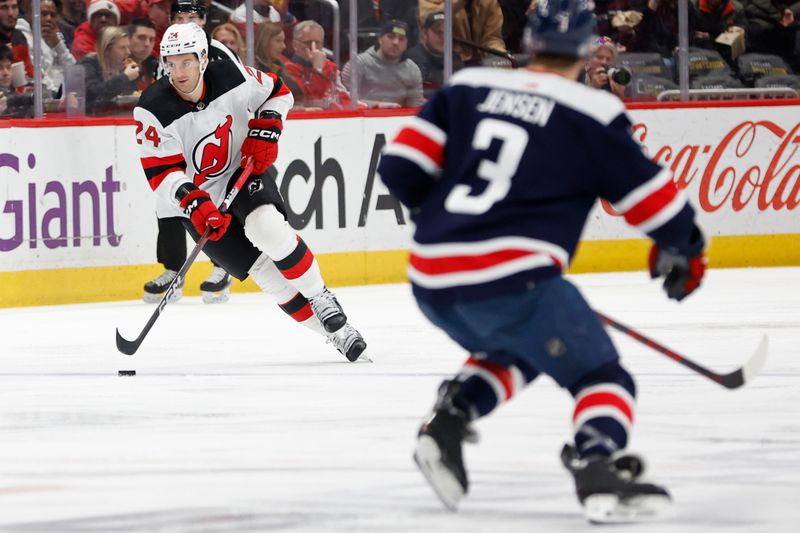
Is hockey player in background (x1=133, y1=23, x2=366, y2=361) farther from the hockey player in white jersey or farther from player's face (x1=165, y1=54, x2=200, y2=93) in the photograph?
the hockey player in white jersey

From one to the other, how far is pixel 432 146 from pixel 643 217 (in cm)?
37

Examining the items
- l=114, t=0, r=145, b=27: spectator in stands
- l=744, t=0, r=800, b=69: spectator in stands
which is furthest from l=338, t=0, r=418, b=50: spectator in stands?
l=744, t=0, r=800, b=69: spectator in stands

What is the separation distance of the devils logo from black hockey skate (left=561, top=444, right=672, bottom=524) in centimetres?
276

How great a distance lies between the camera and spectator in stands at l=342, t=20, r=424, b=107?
7.70 meters

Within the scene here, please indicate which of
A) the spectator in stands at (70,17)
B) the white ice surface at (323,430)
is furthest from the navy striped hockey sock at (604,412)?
the spectator in stands at (70,17)

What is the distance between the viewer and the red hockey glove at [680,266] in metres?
2.72

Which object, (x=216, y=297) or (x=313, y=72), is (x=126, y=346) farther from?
(x=313, y=72)

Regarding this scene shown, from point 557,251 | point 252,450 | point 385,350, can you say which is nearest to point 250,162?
point 385,350

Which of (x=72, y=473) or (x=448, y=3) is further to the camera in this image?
(x=448, y=3)

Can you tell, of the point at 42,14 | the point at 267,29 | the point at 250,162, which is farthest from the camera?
the point at 267,29

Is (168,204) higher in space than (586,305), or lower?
lower

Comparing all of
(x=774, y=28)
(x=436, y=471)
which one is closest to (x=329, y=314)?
(x=436, y=471)

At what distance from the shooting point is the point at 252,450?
3.59 m

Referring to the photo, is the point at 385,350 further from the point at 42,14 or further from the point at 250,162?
the point at 42,14
